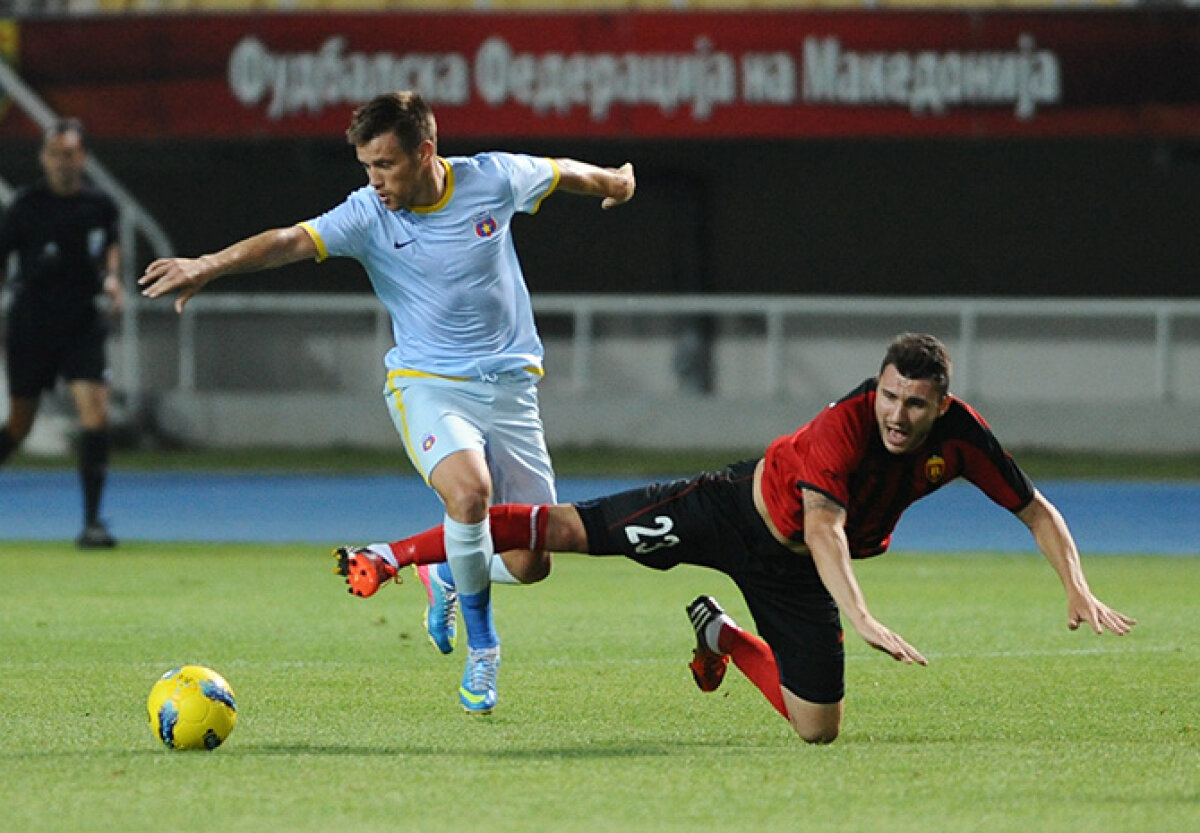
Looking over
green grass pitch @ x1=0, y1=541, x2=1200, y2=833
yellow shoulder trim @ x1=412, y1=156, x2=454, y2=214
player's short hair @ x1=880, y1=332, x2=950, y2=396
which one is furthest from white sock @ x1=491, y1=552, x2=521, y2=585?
player's short hair @ x1=880, y1=332, x2=950, y2=396

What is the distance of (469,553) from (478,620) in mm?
240

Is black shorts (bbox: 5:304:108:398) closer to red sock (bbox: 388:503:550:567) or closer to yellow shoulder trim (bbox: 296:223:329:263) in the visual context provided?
yellow shoulder trim (bbox: 296:223:329:263)

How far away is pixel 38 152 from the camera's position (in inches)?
875

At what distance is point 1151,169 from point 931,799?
17.8 metres

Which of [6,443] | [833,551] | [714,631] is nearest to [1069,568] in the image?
[833,551]

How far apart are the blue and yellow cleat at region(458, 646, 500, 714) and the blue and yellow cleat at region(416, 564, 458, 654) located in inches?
37.7

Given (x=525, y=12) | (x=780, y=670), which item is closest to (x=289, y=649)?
(x=780, y=670)

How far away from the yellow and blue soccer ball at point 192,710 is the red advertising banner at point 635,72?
14.2 m

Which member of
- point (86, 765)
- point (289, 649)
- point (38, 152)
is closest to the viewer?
point (86, 765)

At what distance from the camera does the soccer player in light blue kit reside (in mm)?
7258

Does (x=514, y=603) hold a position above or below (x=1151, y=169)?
below

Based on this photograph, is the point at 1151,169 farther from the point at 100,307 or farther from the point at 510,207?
the point at 510,207

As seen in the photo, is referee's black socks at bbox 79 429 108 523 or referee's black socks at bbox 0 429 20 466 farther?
referee's black socks at bbox 0 429 20 466

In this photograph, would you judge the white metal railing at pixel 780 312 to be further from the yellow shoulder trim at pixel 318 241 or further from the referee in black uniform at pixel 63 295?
the yellow shoulder trim at pixel 318 241
